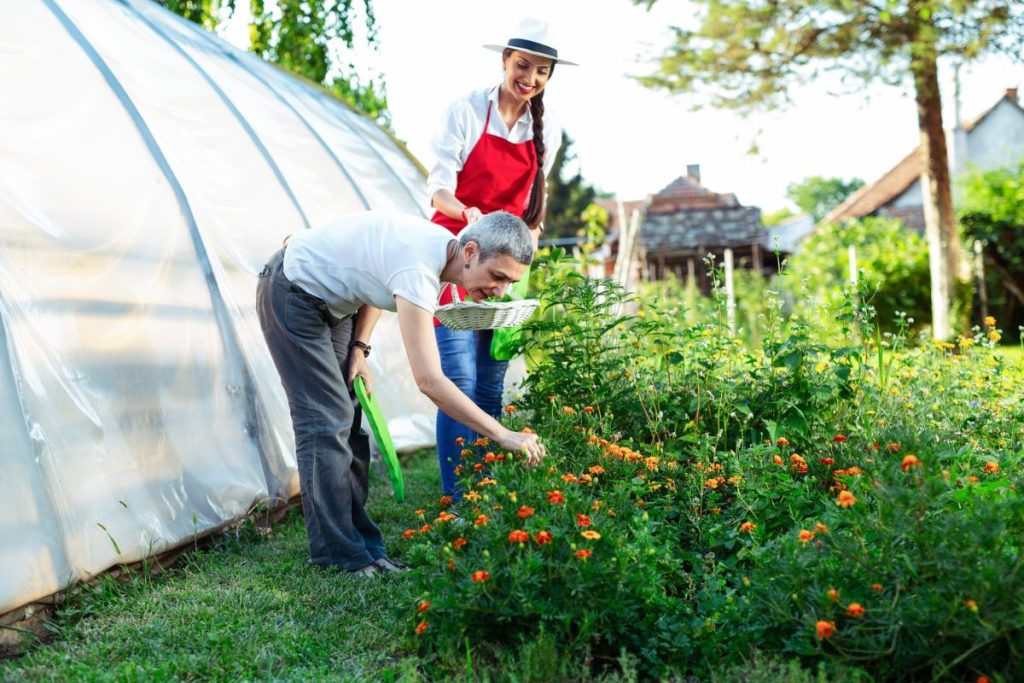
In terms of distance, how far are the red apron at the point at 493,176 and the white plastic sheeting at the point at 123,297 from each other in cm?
97

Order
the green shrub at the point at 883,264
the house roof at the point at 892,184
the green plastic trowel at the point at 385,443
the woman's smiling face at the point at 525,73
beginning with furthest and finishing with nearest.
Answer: the house roof at the point at 892,184 → the green shrub at the point at 883,264 → the woman's smiling face at the point at 525,73 → the green plastic trowel at the point at 385,443

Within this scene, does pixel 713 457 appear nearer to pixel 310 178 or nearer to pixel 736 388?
pixel 736 388

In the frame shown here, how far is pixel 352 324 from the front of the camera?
3283 mm

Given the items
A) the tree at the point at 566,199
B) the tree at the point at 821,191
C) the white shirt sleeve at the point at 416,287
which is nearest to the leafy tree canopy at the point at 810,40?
the white shirt sleeve at the point at 416,287

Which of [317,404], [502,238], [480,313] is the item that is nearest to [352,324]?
[317,404]

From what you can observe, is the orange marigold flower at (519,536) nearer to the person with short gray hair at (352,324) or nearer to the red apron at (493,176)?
the person with short gray hair at (352,324)

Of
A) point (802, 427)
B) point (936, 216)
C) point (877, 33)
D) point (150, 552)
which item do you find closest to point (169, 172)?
point (150, 552)

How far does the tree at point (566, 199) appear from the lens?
33.2 meters

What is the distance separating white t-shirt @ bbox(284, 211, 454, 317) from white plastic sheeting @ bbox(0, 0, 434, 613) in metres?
0.75

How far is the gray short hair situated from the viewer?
8.41ft

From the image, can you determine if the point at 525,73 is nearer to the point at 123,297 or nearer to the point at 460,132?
the point at 460,132

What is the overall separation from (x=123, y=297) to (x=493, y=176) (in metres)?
Result: 1.39

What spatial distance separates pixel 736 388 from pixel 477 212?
3.77 feet

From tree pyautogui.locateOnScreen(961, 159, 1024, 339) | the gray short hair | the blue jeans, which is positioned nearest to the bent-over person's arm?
the gray short hair
